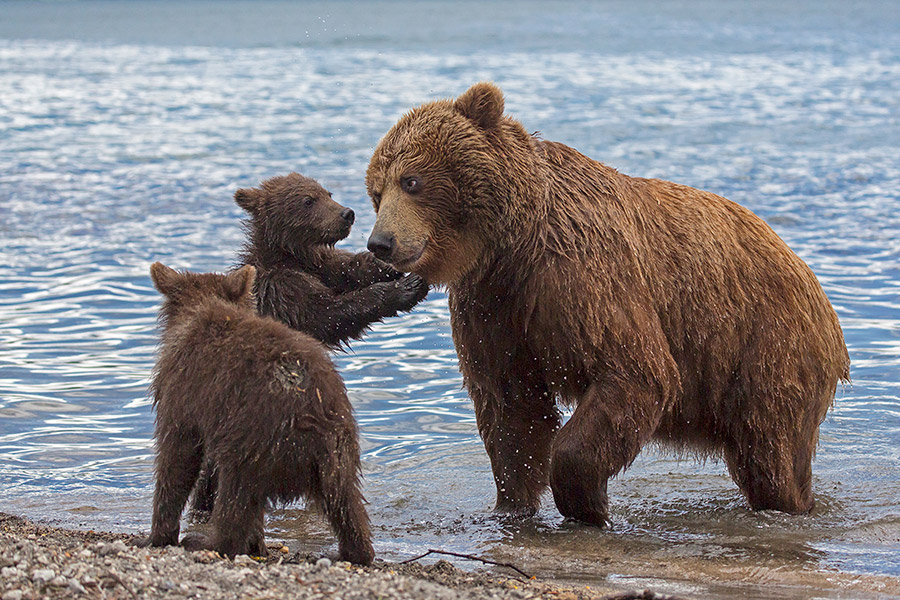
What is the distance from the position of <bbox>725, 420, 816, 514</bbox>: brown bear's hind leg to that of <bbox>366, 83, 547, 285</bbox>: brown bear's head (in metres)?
1.75

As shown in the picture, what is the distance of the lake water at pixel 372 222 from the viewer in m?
6.37

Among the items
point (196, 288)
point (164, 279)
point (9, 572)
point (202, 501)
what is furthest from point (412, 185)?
point (9, 572)

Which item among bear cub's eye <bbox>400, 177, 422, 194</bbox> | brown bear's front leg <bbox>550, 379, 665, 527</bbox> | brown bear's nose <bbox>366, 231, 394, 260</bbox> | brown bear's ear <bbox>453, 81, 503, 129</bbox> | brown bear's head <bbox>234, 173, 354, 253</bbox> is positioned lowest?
brown bear's front leg <bbox>550, 379, 665, 527</bbox>

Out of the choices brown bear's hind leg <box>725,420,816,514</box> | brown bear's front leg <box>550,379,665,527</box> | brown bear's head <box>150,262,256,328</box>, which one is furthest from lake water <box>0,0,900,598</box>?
brown bear's head <box>150,262,256,328</box>

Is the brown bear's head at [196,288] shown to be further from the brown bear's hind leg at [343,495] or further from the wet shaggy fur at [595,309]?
the brown bear's hind leg at [343,495]

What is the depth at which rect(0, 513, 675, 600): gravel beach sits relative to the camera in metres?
4.35

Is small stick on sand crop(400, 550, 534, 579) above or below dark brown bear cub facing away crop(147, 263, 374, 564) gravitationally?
below

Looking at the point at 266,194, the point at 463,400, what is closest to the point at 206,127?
the point at 463,400

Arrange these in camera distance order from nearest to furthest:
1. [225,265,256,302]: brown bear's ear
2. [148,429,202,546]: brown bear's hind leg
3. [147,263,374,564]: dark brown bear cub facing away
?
[147,263,374,564]: dark brown bear cub facing away
[148,429,202,546]: brown bear's hind leg
[225,265,256,302]: brown bear's ear

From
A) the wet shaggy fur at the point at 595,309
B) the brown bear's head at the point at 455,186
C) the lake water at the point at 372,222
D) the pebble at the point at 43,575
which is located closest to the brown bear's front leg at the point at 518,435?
the wet shaggy fur at the point at 595,309

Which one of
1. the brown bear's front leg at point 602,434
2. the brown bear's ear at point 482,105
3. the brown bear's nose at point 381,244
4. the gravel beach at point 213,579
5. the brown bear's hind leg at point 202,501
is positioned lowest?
the brown bear's hind leg at point 202,501

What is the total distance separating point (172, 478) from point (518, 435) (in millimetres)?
1893

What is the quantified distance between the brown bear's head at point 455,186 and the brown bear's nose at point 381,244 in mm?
45

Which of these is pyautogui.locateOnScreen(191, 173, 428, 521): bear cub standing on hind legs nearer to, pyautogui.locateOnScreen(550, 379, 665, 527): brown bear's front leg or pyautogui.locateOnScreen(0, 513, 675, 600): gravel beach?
pyautogui.locateOnScreen(550, 379, 665, 527): brown bear's front leg
